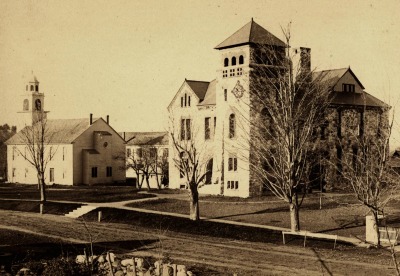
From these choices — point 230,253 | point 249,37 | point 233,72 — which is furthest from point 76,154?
point 230,253

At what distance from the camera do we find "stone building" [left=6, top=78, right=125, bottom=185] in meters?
74.9

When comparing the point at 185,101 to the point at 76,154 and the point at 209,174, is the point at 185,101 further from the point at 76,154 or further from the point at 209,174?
the point at 76,154

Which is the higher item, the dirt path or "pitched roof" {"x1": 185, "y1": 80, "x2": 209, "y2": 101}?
"pitched roof" {"x1": 185, "y1": 80, "x2": 209, "y2": 101}

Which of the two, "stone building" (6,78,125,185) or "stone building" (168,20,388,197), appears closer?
"stone building" (168,20,388,197)

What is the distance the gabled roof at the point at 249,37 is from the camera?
50.9 m

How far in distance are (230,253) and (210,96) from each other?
35.6 m

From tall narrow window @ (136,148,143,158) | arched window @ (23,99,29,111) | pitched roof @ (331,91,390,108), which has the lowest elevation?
tall narrow window @ (136,148,143,158)

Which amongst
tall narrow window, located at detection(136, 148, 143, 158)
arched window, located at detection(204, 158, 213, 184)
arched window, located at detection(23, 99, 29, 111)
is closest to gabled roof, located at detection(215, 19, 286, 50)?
arched window, located at detection(204, 158, 213, 184)

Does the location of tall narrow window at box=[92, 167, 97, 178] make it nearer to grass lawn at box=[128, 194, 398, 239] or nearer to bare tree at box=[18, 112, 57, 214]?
bare tree at box=[18, 112, 57, 214]

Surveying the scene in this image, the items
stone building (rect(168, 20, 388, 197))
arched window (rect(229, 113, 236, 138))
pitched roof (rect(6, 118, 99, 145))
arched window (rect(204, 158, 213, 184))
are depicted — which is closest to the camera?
stone building (rect(168, 20, 388, 197))

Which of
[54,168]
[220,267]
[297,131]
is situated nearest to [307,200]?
[297,131]

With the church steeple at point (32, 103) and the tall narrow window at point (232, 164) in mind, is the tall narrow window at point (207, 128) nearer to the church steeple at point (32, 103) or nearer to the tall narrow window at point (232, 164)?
the tall narrow window at point (232, 164)

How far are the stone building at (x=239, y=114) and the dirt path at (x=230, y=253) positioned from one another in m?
16.1

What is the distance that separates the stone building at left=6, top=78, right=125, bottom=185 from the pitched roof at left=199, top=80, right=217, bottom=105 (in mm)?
21599
